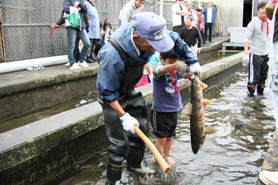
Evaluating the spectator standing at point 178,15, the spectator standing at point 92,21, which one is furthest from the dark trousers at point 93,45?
the spectator standing at point 178,15

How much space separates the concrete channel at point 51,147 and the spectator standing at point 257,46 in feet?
13.6

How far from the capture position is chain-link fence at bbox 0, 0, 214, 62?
841cm

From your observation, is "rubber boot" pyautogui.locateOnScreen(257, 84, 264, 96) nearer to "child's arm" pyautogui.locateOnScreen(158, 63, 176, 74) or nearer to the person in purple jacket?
the person in purple jacket

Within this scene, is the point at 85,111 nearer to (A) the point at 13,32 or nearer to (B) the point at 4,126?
(B) the point at 4,126

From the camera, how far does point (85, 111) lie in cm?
454

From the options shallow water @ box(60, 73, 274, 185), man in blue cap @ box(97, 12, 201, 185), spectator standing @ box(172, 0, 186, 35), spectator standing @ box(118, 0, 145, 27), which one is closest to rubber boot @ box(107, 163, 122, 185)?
man in blue cap @ box(97, 12, 201, 185)

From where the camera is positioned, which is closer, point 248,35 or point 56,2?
point 248,35

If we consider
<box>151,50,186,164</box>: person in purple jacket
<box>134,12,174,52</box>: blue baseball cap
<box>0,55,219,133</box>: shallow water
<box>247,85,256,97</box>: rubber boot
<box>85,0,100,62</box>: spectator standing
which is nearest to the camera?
<box>134,12,174,52</box>: blue baseball cap

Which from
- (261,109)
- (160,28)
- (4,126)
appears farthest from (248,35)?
(4,126)

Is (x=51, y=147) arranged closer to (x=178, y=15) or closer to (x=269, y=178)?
(x=269, y=178)

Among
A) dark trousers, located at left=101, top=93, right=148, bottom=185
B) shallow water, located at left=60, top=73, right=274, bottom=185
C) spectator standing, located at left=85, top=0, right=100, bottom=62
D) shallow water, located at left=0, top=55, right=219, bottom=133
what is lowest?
shallow water, located at left=60, top=73, right=274, bottom=185

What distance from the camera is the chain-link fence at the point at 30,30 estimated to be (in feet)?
27.6

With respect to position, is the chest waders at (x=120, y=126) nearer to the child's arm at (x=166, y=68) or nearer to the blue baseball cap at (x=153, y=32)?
the child's arm at (x=166, y=68)

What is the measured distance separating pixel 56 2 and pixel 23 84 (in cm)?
465
